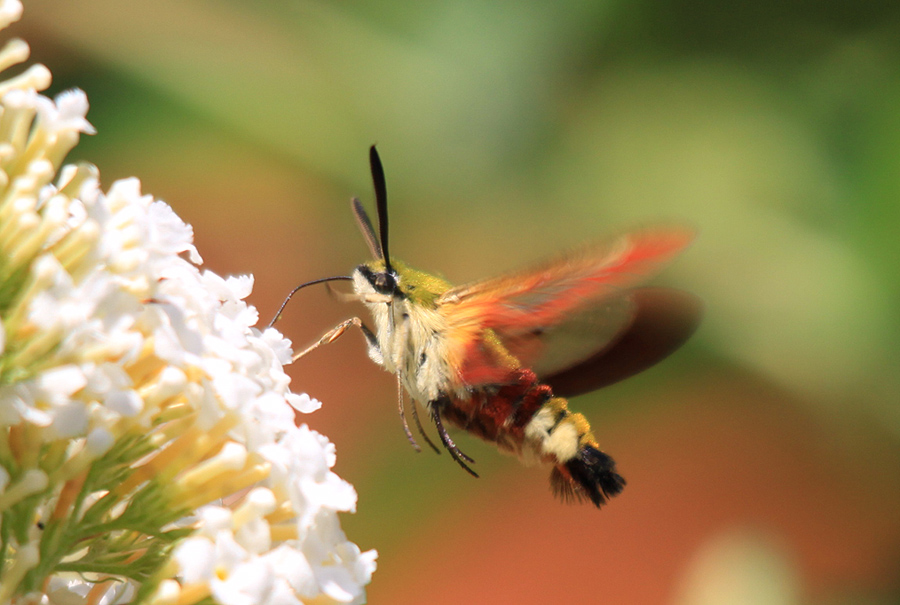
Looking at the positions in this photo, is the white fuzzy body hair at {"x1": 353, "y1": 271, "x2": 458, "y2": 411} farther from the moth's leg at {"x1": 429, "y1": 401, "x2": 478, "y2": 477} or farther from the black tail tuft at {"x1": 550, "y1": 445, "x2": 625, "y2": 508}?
the black tail tuft at {"x1": 550, "y1": 445, "x2": 625, "y2": 508}

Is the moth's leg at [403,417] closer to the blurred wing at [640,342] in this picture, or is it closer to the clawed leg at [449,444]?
the clawed leg at [449,444]

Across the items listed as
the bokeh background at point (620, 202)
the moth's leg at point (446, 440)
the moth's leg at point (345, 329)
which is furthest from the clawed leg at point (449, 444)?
the bokeh background at point (620, 202)

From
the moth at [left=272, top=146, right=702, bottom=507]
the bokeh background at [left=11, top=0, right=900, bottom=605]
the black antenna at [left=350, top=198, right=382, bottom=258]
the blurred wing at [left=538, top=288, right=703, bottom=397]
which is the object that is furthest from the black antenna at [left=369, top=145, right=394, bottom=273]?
the bokeh background at [left=11, top=0, right=900, bottom=605]

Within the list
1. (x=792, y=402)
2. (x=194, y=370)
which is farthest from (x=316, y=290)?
(x=194, y=370)

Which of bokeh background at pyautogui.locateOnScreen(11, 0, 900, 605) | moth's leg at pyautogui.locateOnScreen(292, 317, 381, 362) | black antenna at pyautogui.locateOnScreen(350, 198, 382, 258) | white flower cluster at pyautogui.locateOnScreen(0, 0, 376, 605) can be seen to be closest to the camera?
white flower cluster at pyautogui.locateOnScreen(0, 0, 376, 605)

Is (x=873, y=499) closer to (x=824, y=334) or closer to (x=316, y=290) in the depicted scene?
(x=824, y=334)
